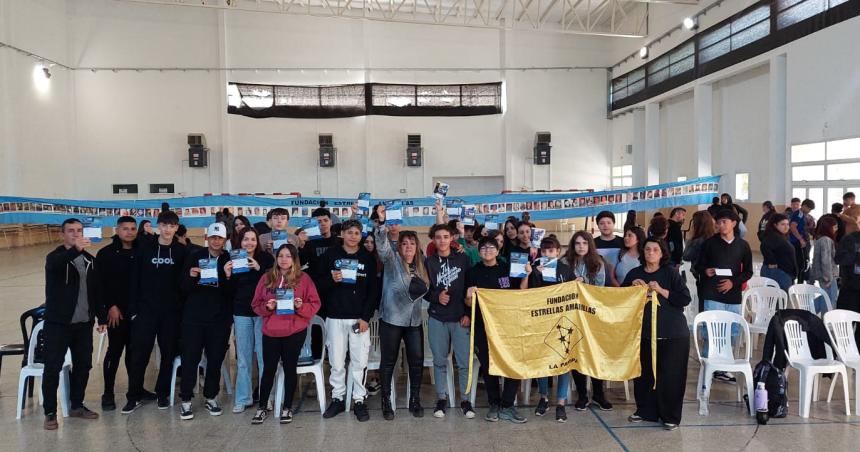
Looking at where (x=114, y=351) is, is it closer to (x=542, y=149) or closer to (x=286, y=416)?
(x=286, y=416)

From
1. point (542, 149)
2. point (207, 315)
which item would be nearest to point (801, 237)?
point (207, 315)

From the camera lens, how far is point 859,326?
5.17 metres

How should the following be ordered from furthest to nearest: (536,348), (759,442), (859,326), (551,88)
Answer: (551,88) → (859,326) → (536,348) → (759,442)

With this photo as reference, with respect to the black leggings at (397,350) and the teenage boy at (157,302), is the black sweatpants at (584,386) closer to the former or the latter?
the black leggings at (397,350)

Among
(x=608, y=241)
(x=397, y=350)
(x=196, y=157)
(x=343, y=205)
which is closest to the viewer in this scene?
(x=397, y=350)

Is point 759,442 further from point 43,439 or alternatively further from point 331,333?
point 43,439

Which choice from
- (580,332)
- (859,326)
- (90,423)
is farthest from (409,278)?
(859,326)

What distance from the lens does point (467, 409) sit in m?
4.63

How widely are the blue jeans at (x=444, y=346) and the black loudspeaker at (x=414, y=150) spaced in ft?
58.4

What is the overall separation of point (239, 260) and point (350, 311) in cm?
96

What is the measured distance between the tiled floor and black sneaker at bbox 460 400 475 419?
55mm

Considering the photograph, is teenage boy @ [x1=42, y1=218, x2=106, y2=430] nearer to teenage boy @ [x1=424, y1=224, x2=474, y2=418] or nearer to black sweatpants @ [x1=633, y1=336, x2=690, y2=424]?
teenage boy @ [x1=424, y1=224, x2=474, y2=418]

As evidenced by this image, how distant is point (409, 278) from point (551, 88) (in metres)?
20.0

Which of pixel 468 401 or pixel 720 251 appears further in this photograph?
pixel 720 251
